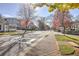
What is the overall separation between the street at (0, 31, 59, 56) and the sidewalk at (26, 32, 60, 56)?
0.12ft

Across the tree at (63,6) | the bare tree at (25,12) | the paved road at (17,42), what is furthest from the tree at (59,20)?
the bare tree at (25,12)

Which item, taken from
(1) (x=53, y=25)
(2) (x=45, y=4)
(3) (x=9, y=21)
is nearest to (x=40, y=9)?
(2) (x=45, y=4)

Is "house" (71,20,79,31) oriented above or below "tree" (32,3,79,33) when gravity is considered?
below

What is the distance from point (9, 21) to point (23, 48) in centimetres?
35

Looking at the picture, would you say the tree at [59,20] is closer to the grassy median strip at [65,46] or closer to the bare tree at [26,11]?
the grassy median strip at [65,46]

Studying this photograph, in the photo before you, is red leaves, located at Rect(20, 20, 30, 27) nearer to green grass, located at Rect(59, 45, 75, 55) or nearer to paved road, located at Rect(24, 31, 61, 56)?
paved road, located at Rect(24, 31, 61, 56)

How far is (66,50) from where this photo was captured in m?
2.26

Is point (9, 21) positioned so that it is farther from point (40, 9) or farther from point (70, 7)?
point (70, 7)

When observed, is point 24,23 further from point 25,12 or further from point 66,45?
point 66,45

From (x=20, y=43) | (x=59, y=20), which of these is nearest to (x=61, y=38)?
(x=59, y=20)

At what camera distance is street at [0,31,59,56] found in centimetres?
225

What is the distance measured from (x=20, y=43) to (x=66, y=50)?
1.75 ft

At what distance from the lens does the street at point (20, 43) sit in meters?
2.25

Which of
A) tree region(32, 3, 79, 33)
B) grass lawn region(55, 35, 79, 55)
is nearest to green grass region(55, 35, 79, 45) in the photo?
grass lawn region(55, 35, 79, 55)
